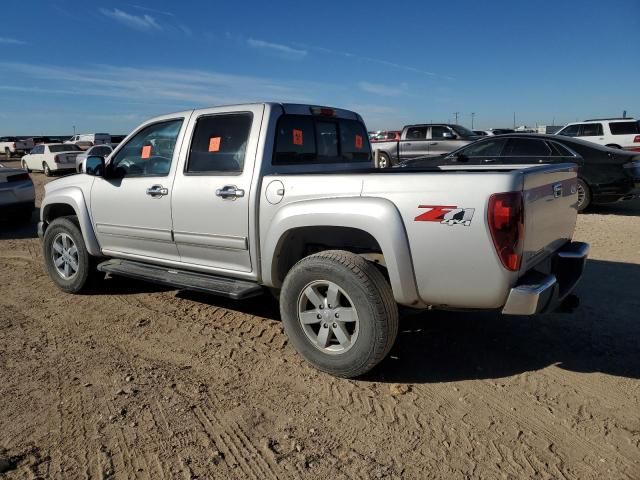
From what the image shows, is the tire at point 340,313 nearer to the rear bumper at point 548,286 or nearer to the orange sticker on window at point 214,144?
the rear bumper at point 548,286

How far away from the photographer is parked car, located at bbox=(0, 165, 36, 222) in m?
9.65

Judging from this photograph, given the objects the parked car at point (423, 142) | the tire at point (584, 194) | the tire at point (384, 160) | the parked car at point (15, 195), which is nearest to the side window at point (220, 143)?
the parked car at point (15, 195)

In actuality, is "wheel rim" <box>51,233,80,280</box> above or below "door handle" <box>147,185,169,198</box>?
below

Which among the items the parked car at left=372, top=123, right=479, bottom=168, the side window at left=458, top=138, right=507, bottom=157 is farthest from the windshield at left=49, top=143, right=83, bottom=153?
the side window at left=458, top=138, right=507, bottom=157

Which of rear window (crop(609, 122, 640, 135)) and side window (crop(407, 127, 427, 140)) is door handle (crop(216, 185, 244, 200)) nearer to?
side window (crop(407, 127, 427, 140))

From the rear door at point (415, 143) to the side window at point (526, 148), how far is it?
7.66 meters

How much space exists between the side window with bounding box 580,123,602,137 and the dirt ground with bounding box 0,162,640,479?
1422 centimetres

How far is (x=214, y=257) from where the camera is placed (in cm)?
421

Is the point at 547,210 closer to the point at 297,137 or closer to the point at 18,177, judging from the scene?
the point at 297,137

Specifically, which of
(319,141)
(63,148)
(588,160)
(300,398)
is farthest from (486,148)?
(63,148)

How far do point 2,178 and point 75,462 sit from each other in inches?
347

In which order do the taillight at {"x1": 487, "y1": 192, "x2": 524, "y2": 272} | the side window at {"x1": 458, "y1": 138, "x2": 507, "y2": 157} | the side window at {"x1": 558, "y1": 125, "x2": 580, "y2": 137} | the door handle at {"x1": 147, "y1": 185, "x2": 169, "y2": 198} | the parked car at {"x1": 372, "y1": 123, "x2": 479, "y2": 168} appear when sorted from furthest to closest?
the parked car at {"x1": 372, "y1": 123, "x2": 479, "y2": 168}, the side window at {"x1": 558, "y1": 125, "x2": 580, "y2": 137}, the side window at {"x1": 458, "y1": 138, "x2": 507, "y2": 157}, the door handle at {"x1": 147, "y1": 185, "x2": 169, "y2": 198}, the taillight at {"x1": 487, "y1": 192, "x2": 524, "y2": 272}

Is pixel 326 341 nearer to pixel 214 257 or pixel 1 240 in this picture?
pixel 214 257

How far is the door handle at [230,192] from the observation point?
12.7 feet
